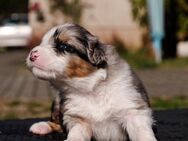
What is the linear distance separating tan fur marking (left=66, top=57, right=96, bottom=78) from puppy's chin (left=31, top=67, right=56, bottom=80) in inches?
3.5

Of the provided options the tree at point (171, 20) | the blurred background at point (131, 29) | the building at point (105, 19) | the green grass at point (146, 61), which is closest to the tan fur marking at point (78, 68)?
the blurred background at point (131, 29)

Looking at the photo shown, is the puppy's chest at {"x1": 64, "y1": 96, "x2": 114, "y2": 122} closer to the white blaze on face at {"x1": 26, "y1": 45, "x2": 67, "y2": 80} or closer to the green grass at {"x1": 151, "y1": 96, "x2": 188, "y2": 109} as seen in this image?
the white blaze on face at {"x1": 26, "y1": 45, "x2": 67, "y2": 80}

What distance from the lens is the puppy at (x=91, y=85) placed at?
123 inches

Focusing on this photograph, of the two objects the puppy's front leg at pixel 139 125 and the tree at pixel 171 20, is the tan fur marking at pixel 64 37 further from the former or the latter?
the tree at pixel 171 20

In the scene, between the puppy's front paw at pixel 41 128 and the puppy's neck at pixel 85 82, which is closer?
the puppy's neck at pixel 85 82

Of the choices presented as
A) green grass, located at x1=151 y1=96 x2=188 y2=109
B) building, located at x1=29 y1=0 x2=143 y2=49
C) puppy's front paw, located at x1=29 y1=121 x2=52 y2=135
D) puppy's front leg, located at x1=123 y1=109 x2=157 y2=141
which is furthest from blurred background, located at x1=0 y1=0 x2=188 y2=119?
puppy's front leg, located at x1=123 y1=109 x2=157 y2=141

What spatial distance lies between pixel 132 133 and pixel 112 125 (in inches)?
5.1

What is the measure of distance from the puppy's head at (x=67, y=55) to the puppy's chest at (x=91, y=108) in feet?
0.60

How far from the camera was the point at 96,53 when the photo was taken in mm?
3168

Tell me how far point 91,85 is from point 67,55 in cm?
22

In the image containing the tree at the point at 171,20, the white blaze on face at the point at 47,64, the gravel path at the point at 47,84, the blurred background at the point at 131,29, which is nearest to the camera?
the white blaze on face at the point at 47,64

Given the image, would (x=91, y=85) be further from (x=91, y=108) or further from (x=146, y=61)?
(x=146, y=61)

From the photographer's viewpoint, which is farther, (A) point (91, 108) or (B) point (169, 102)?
(B) point (169, 102)

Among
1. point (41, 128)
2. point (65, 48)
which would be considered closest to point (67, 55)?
point (65, 48)
